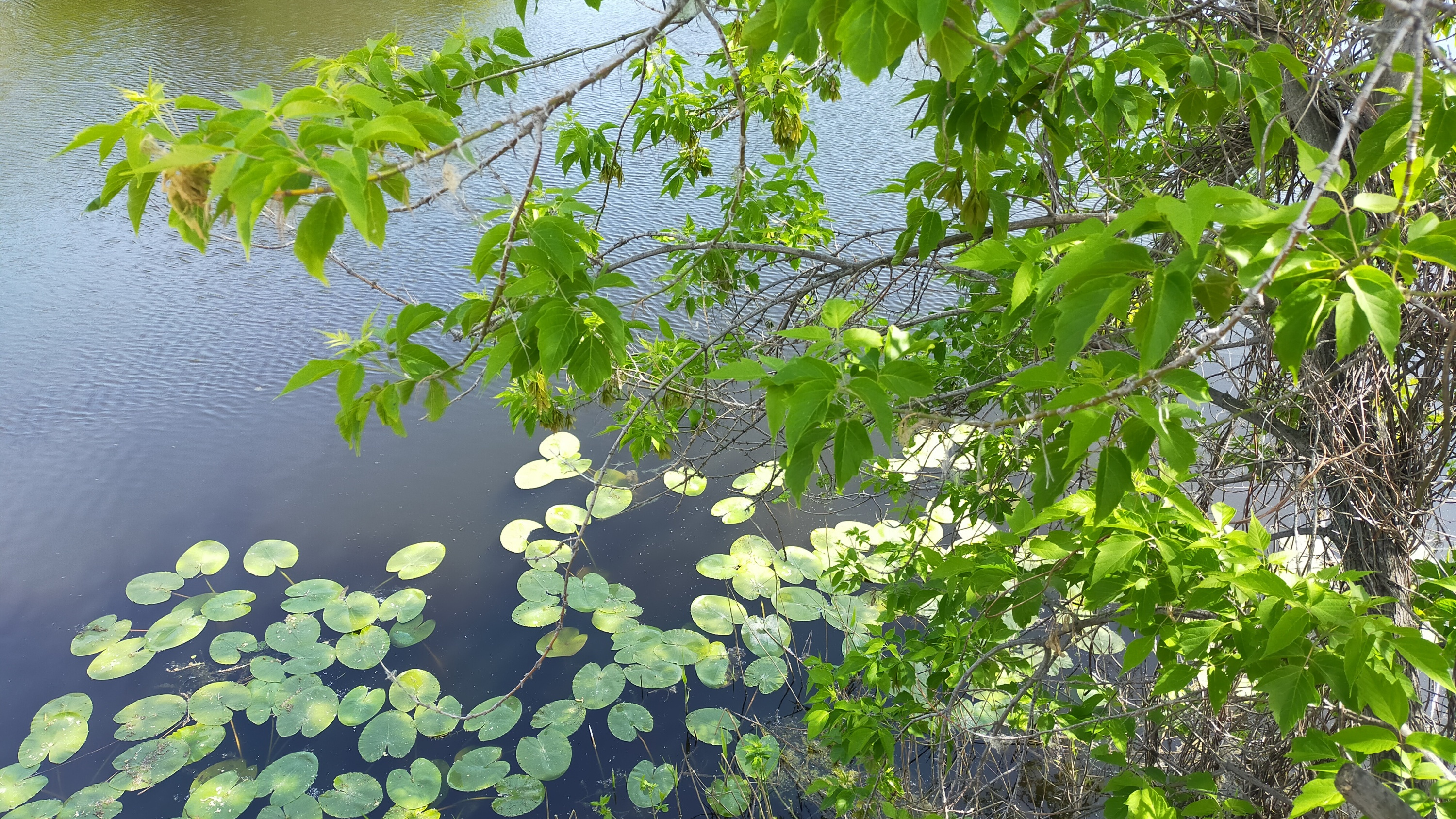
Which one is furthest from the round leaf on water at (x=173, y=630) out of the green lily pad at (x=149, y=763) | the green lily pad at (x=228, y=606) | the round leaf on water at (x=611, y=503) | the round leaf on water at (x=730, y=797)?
Answer: the round leaf on water at (x=730, y=797)

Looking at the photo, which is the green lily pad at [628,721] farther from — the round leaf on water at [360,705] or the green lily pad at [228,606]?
the green lily pad at [228,606]

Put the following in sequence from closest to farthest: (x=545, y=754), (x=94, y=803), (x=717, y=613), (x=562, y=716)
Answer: (x=94, y=803)
(x=545, y=754)
(x=562, y=716)
(x=717, y=613)

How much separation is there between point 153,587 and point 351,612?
2.52ft

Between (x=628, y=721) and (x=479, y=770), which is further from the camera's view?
(x=628, y=721)

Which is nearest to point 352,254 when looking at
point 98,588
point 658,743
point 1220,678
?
point 98,588

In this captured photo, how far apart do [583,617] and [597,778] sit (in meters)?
0.67

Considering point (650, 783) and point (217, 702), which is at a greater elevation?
point (650, 783)

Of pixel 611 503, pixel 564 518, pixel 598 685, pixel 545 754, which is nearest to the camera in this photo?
pixel 545 754

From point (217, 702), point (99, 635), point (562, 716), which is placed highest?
point (562, 716)

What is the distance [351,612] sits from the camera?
10.0 feet

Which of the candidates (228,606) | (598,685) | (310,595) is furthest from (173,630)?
(598,685)

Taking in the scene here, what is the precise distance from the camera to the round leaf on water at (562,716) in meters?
2.75

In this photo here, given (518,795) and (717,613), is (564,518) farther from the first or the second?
→ (518,795)

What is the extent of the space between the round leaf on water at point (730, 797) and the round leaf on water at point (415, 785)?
847 mm
